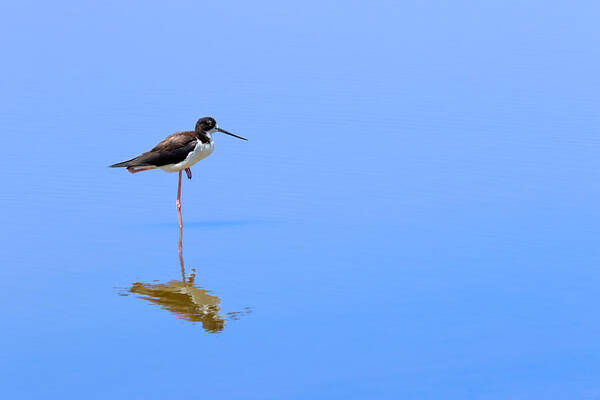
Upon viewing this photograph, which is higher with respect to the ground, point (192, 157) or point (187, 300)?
point (192, 157)

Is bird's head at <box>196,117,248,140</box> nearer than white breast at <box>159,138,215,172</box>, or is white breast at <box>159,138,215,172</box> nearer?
white breast at <box>159,138,215,172</box>

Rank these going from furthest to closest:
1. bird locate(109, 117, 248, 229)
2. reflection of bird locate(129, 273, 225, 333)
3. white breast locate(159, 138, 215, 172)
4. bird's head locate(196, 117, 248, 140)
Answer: bird's head locate(196, 117, 248, 140) < white breast locate(159, 138, 215, 172) < bird locate(109, 117, 248, 229) < reflection of bird locate(129, 273, 225, 333)

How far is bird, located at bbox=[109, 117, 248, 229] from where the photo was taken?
1440 centimetres

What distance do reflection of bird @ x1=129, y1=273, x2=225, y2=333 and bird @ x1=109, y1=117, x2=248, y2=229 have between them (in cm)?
273

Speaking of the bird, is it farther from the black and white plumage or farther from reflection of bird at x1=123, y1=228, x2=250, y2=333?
reflection of bird at x1=123, y1=228, x2=250, y2=333

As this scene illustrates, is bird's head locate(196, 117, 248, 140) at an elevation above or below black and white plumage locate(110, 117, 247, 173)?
above

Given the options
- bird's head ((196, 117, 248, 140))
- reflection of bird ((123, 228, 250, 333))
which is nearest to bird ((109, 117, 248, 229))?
bird's head ((196, 117, 248, 140))

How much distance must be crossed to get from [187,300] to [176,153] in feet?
12.4

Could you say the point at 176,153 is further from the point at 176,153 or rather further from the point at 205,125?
the point at 205,125

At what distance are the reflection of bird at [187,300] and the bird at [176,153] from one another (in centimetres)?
273

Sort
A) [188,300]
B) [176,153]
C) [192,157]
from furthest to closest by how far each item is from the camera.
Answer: [192,157] → [176,153] → [188,300]

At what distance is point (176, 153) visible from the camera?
14.6 m

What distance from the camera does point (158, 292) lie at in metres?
11.4

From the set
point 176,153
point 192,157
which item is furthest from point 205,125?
point 176,153
